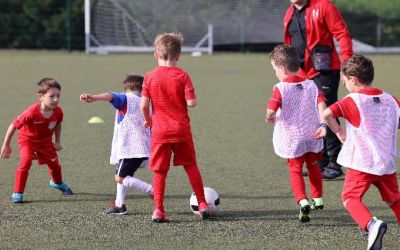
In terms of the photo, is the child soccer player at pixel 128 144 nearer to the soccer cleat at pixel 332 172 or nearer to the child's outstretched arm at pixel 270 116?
the child's outstretched arm at pixel 270 116

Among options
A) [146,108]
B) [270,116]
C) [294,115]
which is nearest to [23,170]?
[146,108]

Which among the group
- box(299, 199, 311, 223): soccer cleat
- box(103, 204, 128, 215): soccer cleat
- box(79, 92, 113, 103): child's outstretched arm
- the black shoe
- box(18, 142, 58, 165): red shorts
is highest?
box(79, 92, 113, 103): child's outstretched arm

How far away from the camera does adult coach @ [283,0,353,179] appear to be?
8.72 m

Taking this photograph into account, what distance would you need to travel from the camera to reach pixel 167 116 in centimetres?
669

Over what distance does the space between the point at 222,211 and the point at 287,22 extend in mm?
2576

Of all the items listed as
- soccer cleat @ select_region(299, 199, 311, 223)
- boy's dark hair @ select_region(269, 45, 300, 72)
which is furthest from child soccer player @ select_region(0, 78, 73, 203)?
soccer cleat @ select_region(299, 199, 311, 223)

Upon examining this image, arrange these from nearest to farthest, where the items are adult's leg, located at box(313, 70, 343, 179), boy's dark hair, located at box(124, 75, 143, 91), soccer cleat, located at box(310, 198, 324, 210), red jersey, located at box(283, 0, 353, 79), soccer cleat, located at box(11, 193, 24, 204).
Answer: soccer cleat, located at box(310, 198, 324, 210), boy's dark hair, located at box(124, 75, 143, 91), soccer cleat, located at box(11, 193, 24, 204), red jersey, located at box(283, 0, 353, 79), adult's leg, located at box(313, 70, 343, 179)

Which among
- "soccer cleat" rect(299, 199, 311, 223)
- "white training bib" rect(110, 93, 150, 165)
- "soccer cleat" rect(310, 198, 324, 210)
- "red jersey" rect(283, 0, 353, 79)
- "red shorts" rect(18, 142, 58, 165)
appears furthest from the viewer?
"red jersey" rect(283, 0, 353, 79)

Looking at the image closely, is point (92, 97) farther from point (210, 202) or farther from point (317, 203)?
point (317, 203)

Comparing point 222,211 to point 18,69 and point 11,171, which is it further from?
point 18,69

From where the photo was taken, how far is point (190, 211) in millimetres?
7172

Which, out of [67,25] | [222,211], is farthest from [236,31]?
[222,211]

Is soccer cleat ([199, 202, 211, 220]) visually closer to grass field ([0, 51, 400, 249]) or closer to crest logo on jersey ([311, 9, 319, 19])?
grass field ([0, 51, 400, 249])

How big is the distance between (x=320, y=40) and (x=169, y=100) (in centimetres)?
263
